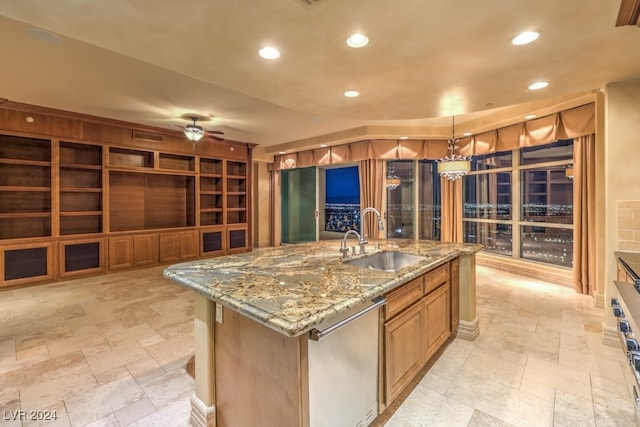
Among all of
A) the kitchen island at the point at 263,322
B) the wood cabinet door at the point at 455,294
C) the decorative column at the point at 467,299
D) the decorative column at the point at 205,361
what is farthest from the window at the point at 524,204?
the decorative column at the point at 205,361

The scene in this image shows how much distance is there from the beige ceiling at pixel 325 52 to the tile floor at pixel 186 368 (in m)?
2.45

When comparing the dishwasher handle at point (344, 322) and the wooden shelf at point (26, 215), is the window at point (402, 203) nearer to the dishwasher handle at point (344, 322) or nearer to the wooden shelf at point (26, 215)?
the dishwasher handle at point (344, 322)

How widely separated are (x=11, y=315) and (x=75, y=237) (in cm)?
171

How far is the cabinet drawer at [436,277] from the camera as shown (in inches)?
88.9

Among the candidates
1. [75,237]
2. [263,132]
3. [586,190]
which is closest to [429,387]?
[586,190]

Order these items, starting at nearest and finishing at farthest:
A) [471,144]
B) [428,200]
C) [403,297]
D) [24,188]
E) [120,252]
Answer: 1. [403,297]
2. [24,188]
3. [120,252]
4. [471,144]
5. [428,200]

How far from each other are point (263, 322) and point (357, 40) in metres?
1.86

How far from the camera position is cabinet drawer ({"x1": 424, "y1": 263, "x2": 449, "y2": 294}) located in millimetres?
2258

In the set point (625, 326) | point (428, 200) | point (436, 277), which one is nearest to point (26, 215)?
point (436, 277)

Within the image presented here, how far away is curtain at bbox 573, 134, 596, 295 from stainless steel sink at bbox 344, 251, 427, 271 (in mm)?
3232

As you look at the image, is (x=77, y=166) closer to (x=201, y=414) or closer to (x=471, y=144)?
(x=201, y=414)

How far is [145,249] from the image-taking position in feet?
18.6

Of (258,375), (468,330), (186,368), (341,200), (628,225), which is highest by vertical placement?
(341,200)

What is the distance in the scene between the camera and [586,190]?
4.07 m
